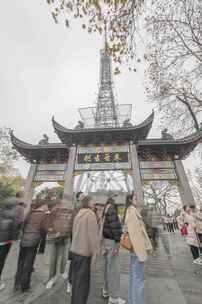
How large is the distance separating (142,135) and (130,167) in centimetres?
276

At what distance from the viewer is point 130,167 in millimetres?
9898

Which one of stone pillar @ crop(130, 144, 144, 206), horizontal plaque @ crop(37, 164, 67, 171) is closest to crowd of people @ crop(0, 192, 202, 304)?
stone pillar @ crop(130, 144, 144, 206)

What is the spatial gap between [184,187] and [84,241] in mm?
8720

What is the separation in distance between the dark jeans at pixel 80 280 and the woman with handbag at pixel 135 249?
504 mm

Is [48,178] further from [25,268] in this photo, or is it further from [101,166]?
[25,268]

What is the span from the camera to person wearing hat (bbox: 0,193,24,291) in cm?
256

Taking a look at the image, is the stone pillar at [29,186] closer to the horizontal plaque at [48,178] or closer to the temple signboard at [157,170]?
the horizontal plaque at [48,178]

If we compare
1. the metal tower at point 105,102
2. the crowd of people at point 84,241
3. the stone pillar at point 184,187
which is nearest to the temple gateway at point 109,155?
the stone pillar at point 184,187

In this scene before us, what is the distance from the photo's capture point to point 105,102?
64.6 feet

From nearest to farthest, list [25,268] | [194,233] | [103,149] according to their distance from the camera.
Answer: [25,268], [194,233], [103,149]

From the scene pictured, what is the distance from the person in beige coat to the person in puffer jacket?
372 millimetres

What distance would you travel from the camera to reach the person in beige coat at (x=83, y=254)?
1.82 meters

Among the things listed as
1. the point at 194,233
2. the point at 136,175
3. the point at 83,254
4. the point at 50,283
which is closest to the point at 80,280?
the point at 83,254

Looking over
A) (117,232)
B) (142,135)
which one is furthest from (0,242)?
(142,135)
